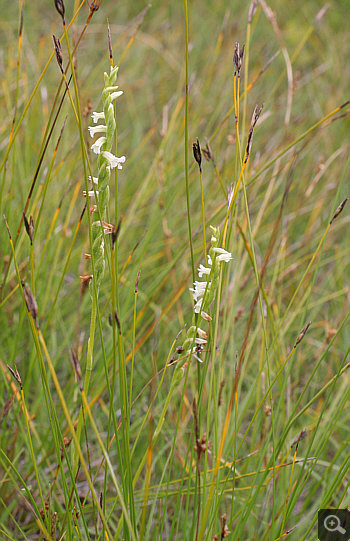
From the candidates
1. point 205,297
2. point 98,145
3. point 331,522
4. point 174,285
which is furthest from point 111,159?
point 331,522

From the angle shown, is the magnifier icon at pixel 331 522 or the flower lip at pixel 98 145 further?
the magnifier icon at pixel 331 522

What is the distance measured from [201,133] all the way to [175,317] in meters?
1.37

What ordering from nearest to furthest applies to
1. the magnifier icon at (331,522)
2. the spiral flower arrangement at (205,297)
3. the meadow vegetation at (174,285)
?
the spiral flower arrangement at (205,297)
the meadow vegetation at (174,285)
the magnifier icon at (331,522)

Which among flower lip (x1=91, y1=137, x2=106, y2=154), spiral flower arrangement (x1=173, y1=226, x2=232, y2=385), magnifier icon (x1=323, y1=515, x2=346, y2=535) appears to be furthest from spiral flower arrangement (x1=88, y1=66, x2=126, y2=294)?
magnifier icon (x1=323, y1=515, x2=346, y2=535)

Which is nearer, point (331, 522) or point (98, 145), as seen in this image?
point (98, 145)

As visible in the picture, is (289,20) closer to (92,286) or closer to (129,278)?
(129,278)

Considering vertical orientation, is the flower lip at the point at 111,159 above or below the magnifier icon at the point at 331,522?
above

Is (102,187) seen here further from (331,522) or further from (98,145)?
(331,522)

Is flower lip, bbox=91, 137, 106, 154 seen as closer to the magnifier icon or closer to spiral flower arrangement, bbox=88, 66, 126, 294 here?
spiral flower arrangement, bbox=88, 66, 126, 294

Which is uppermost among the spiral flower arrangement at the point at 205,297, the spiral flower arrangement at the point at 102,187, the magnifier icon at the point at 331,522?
the spiral flower arrangement at the point at 102,187

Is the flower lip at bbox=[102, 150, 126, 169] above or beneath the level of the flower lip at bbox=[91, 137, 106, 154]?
beneath

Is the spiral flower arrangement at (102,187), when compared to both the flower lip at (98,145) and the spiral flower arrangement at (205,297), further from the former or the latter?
the spiral flower arrangement at (205,297)

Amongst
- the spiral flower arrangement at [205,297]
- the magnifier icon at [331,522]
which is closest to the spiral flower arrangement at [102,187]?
the spiral flower arrangement at [205,297]

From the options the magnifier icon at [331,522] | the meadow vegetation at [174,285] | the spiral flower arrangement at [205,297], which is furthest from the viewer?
the magnifier icon at [331,522]
